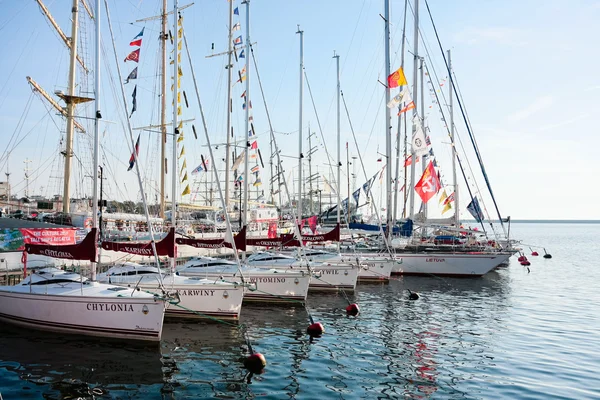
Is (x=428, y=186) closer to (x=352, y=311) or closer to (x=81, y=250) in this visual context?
(x=352, y=311)

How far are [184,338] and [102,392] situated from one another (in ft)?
17.1

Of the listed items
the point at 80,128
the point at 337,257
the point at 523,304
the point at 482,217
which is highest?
the point at 80,128

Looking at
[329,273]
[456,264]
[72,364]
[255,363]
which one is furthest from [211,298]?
[456,264]

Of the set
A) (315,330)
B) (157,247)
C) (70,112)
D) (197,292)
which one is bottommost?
(315,330)

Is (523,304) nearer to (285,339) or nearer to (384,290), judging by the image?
(384,290)

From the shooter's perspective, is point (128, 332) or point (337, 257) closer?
point (128, 332)

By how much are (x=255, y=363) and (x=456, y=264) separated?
83.1 ft

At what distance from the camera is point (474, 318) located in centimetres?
2100

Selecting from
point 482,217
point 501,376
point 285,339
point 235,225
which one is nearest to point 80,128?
point 235,225

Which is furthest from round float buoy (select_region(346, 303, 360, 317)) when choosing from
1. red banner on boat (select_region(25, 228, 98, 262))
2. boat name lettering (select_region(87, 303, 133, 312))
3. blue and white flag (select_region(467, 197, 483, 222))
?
blue and white flag (select_region(467, 197, 483, 222))

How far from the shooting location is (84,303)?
15578mm

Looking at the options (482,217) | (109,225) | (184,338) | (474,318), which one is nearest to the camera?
(184,338)

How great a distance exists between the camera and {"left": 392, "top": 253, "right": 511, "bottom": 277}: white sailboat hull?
113 feet

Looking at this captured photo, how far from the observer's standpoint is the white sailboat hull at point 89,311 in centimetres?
1523
